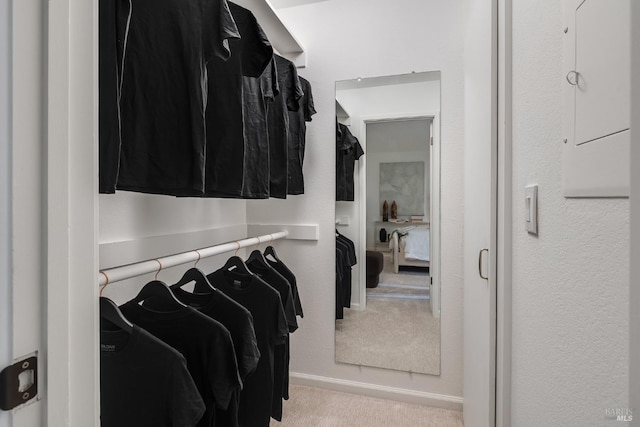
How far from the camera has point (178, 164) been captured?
990mm

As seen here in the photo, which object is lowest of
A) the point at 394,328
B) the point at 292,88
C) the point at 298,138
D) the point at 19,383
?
the point at 394,328

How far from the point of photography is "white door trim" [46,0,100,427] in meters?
0.49

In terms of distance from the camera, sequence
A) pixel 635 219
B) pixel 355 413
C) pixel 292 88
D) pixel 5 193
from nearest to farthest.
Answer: pixel 635 219 → pixel 5 193 → pixel 292 88 → pixel 355 413

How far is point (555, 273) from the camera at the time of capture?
70 centimetres

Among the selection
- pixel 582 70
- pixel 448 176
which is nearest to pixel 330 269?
pixel 448 176

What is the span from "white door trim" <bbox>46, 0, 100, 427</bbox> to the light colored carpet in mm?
1555

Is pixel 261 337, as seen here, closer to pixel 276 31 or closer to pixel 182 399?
pixel 182 399

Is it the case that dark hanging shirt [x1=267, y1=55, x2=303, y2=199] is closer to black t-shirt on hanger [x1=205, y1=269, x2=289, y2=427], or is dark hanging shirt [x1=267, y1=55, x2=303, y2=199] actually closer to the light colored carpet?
black t-shirt on hanger [x1=205, y1=269, x2=289, y2=427]

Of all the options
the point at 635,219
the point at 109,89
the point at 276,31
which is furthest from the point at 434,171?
the point at 635,219

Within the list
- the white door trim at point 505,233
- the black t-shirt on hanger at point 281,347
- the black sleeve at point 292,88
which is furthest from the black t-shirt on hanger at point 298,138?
the white door trim at point 505,233

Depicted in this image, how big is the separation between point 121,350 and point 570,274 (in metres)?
1.04

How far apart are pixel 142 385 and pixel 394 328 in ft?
5.18

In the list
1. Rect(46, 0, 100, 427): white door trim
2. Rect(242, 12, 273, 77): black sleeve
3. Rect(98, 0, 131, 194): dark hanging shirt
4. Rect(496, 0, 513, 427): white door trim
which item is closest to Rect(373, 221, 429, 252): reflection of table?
Rect(496, 0, 513, 427): white door trim

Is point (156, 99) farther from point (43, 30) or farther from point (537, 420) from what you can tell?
point (537, 420)
